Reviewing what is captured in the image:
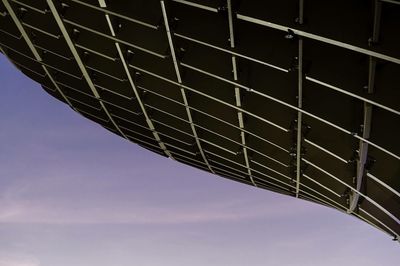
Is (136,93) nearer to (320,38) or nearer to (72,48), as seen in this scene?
(72,48)

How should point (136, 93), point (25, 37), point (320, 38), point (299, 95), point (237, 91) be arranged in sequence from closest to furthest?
1. point (320, 38)
2. point (299, 95)
3. point (237, 91)
4. point (25, 37)
5. point (136, 93)

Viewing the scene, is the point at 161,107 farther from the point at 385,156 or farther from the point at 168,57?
the point at 385,156

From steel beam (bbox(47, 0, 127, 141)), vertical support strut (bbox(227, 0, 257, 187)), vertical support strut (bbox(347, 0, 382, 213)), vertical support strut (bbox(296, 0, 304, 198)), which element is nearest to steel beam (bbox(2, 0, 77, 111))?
steel beam (bbox(47, 0, 127, 141))

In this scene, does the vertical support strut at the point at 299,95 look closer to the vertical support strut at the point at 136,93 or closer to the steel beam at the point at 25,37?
the vertical support strut at the point at 136,93

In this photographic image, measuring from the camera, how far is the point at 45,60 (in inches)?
1228

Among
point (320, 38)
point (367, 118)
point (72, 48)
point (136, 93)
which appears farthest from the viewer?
A: point (136, 93)

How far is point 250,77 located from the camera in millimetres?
22281

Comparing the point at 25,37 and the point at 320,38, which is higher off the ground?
the point at 25,37

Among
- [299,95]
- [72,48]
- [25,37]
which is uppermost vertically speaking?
Answer: [25,37]

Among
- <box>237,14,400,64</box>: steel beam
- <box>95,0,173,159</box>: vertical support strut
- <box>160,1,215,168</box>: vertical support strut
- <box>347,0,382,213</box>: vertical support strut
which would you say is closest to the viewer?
<box>347,0,382,213</box>: vertical support strut

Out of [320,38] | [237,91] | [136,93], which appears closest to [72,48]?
[136,93]

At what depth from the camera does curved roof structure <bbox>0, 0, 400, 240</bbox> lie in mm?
17000

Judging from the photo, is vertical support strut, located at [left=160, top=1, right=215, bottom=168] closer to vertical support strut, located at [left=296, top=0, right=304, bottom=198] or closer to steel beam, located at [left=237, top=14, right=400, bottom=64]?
steel beam, located at [left=237, top=14, right=400, bottom=64]

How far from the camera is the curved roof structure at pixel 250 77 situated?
17.0 metres
